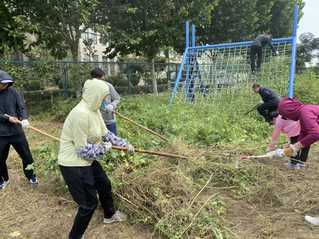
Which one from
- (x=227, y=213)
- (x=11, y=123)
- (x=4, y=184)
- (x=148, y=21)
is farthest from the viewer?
(x=148, y=21)

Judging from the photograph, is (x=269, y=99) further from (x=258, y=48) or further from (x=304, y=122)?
(x=304, y=122)

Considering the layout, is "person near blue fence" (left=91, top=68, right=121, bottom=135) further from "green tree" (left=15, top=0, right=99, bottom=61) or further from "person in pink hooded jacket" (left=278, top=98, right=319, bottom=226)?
"green tree" (left=15, top=0, right=99, bottom=61)

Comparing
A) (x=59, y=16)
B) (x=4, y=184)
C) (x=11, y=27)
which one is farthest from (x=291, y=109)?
(x=11, y=27)

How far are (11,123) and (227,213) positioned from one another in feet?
9.48

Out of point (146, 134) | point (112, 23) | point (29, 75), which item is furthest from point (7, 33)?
point (146, 134)

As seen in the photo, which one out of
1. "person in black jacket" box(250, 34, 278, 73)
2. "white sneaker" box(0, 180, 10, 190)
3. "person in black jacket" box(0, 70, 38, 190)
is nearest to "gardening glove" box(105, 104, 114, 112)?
"person in black jacket" box(0, 70, 38, 190)

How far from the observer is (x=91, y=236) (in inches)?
127

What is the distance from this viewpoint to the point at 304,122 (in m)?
3.37

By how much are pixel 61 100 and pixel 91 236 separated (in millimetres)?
7858

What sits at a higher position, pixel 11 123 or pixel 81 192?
pixel 11 123

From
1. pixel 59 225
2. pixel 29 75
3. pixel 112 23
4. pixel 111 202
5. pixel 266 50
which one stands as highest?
pixel 112 23

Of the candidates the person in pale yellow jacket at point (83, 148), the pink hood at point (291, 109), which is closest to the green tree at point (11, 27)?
the person in pale yellow jacket at point (83, 148)

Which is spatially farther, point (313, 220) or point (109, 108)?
point (109, 108)

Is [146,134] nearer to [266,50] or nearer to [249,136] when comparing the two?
[249,136]
